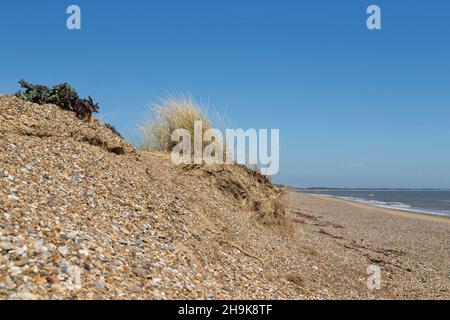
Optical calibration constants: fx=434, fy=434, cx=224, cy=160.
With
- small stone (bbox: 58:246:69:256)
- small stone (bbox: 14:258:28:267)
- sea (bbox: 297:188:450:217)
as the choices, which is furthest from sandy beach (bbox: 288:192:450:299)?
sea (bbox: 297:188:450:217)

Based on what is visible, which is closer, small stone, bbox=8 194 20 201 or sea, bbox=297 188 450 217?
small stone, bbox=8 194 20 201

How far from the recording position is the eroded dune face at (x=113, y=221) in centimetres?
429

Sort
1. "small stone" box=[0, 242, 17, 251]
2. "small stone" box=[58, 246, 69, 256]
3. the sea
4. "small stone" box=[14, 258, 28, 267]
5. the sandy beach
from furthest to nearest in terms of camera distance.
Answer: the sea
the sandy beach
"small stone" box=[58, 246, 69, 256]
"small stone" box=[0, 242, 17, 251]
"small stone" box=[14, 258, 28, 267]

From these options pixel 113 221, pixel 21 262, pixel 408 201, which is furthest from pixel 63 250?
pixel 408 201

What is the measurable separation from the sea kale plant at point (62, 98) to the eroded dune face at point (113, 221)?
29 cm

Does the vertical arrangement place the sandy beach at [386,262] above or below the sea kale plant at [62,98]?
below

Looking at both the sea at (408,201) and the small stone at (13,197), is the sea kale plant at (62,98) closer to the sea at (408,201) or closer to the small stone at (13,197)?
the small stone at (13,197)

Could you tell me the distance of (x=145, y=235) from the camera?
229 inches

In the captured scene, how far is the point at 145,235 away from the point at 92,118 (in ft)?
13.7

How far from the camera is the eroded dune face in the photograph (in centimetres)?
429

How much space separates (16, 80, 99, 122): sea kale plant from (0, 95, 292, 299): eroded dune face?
29 centimetres

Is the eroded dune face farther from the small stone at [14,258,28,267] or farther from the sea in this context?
the sea

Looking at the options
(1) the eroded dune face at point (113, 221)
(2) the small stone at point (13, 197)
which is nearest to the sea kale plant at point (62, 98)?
(1) the eroded dune face at point (113, 221)

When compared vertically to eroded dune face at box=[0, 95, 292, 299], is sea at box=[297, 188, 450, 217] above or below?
below
